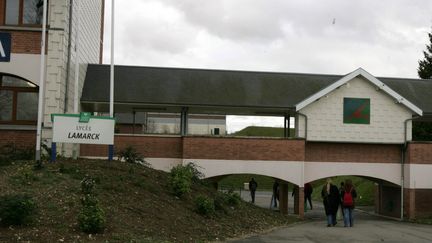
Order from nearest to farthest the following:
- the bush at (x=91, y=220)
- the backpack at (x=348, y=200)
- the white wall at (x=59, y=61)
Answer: the bush at (x=91, y=220), the backpack at (x=348, y=200), the white wall at (x=59, y=61)

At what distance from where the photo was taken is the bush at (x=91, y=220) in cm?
1105

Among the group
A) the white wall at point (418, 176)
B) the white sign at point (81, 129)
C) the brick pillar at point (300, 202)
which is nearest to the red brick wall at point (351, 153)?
the white wall at point (418, 176)

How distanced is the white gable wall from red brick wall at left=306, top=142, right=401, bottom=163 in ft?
1.57

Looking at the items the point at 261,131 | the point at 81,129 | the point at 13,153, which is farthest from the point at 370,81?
the point at 261,131

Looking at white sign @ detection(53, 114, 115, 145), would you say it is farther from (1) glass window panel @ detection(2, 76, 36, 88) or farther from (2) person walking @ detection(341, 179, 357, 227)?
(2) person walking @ detection(341, 179, 357, 227)

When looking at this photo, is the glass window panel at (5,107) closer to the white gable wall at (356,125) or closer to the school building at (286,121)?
the school building at (286,121)

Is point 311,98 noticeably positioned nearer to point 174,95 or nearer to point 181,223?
point 174,95

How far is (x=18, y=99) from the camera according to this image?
21.0m

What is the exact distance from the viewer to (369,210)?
107 feet

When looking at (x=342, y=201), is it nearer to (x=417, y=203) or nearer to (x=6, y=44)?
(x=417, y=203)

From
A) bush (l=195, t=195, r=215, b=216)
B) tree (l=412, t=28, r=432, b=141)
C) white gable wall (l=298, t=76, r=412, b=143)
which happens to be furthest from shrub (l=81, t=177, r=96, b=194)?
tree (l=412, t=28, r=432, b=141)

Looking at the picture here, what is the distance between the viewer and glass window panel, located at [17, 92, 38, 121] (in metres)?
20.9

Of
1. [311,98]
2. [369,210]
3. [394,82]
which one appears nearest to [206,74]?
[311,98]

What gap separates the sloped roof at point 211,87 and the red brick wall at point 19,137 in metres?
4.54
